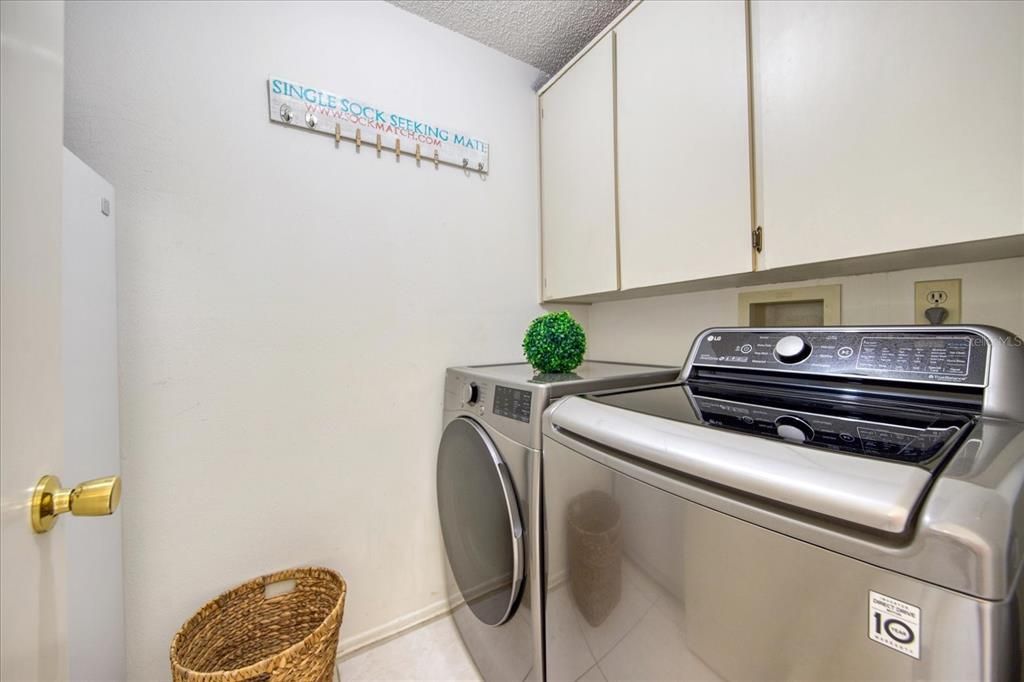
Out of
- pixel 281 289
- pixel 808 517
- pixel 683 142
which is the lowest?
pixel 808 517

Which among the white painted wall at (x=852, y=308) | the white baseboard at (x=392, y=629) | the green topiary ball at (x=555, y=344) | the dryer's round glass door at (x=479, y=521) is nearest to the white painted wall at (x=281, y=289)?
the white baseboard at (x=392, y=629)

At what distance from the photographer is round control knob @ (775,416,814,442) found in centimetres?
58

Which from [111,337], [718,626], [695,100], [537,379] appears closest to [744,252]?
[695,100]

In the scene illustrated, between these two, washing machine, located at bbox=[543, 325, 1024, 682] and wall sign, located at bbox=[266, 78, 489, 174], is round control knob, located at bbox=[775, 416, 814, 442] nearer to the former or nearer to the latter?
washing machine, located at bbox=[543, 325, 1024, 682]

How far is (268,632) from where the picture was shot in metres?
1.21

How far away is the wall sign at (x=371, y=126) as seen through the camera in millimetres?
1278

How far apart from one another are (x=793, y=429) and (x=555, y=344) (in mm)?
679

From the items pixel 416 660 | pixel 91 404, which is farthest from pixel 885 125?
pixel 416 660

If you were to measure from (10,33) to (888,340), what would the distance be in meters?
1.45

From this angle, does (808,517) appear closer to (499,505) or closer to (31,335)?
(499,505)

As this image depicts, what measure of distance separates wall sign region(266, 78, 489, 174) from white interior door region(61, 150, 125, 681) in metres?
0.58

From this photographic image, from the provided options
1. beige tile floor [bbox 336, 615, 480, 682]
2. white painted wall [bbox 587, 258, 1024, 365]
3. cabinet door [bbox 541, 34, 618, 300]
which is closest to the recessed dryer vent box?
white painted wall [bbox 587, 258, 1024, 365]

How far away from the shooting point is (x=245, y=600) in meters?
1.19

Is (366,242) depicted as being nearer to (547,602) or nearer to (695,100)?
(695,100)
